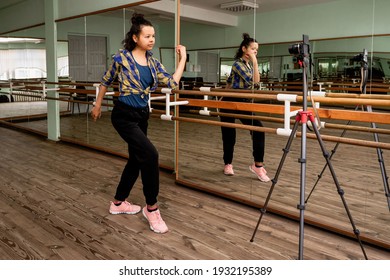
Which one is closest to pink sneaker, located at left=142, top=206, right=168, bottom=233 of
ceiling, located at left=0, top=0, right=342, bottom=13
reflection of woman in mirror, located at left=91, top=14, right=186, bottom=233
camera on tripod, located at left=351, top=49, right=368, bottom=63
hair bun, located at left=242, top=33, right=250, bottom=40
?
reflection of woman in mirror, located at left=91, top=14, right=186, bottom=233

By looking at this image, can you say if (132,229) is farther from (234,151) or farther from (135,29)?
(135,29)

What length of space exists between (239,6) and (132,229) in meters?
2.08

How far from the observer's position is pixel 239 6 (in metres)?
3.35

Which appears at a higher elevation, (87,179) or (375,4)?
(375,4)

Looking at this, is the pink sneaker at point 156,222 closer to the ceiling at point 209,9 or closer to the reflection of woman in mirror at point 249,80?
the reflection of woman in mirror at point 249,80

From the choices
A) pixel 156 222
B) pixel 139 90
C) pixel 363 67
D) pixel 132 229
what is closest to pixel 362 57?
pixel 363 67

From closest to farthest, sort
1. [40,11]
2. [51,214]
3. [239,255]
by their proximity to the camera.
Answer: [239,255] < [51,214] < [40,11]

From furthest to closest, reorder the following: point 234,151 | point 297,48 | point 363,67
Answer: point 234,151, point 363,67, point 297,48

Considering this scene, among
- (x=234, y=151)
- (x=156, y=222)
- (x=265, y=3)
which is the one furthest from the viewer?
(x=234, y=151)

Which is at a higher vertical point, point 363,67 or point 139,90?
point 363,67
